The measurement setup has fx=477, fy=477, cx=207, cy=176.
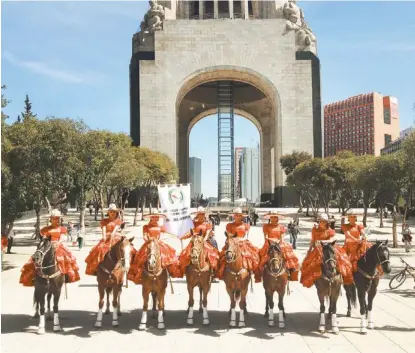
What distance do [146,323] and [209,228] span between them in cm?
297

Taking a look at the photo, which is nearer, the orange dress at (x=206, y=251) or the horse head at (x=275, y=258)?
the horse head at (x=275, y=258)

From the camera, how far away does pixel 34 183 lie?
28312mm

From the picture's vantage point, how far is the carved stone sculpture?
239ft

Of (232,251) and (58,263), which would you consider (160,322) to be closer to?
(232,251)

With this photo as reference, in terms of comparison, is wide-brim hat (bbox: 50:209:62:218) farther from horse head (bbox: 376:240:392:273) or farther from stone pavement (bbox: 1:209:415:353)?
horse head (bbox: 376:240:392:273)

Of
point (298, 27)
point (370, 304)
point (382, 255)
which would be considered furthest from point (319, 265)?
point (298, 27)

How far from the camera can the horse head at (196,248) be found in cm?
1155

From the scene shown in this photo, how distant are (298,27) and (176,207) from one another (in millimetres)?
66777

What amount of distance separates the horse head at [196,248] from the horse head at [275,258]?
1.71 meters

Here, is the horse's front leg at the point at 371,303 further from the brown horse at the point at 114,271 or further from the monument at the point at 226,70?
the monument at the point at 226,70

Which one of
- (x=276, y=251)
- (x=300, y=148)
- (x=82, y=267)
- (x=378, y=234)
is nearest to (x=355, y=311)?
(x=276, y=251)

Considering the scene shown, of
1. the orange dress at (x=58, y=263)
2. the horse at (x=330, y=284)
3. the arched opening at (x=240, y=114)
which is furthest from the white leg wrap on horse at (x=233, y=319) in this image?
the arched opening at (x=240, y=114)

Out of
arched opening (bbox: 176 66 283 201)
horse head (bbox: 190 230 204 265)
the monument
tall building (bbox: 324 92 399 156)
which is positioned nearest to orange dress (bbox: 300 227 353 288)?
horse head (bbox: 190 230 204 265)

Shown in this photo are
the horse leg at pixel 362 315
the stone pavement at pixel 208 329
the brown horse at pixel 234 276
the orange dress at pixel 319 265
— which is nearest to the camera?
the stone pavement at pixel 208 329
